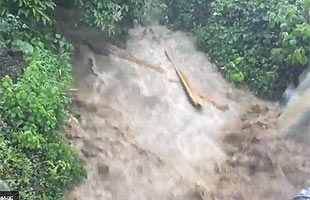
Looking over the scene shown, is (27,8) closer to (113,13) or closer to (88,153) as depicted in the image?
(113,13)

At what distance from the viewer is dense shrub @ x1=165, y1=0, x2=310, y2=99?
905cm

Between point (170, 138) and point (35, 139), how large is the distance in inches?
94.0

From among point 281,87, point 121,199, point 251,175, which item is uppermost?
point 281,87

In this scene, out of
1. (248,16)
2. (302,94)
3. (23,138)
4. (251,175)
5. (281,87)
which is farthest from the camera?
(248,16)

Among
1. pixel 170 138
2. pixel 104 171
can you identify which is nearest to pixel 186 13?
pixel 170 138

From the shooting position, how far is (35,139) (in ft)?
21.0

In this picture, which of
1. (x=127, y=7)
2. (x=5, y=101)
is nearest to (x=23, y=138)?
(x=5, y=101)

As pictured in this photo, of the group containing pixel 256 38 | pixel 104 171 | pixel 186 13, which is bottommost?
pixel 104 171

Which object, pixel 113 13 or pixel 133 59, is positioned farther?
pixel 133 59

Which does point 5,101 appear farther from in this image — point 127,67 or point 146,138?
point 127,67

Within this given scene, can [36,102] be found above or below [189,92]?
above

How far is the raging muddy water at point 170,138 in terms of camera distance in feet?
24.1

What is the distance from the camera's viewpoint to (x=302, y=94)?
336 inches

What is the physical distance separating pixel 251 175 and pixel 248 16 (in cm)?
327
